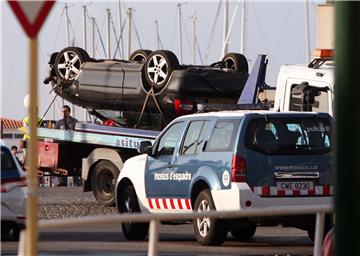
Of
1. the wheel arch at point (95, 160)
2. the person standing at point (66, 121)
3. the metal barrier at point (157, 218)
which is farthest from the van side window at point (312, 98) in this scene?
the metal barrier at point (157, 218)

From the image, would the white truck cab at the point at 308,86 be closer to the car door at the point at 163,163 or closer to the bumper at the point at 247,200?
the car door at the point at 163,163

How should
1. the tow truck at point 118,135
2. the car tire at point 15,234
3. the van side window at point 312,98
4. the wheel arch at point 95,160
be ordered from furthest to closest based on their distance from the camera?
the wheel arch at point 95,160
the tow truck at point 118,135
the van side window at point 312,98
the car tire at point 15,234

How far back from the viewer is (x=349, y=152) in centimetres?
618

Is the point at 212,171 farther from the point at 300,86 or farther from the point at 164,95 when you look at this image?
the point at 164,95

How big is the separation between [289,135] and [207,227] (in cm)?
183

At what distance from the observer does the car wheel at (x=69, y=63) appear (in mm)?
25938

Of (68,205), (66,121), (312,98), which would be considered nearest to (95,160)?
(68,205)

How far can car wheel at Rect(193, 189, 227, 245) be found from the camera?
1540cm

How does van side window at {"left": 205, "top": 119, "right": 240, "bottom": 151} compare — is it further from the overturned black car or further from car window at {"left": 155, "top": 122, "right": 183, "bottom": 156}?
the overturned black car

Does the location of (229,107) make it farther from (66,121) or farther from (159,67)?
(66,121)

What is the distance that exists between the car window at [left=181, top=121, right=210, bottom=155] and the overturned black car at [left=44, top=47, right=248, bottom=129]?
18.7 ft

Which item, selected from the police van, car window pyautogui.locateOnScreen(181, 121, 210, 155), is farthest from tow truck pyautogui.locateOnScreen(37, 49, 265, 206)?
the police van

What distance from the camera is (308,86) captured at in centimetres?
2045

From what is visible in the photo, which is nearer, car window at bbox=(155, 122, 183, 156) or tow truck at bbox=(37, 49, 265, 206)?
car window at bbox=(155, 122, 183, 156)
